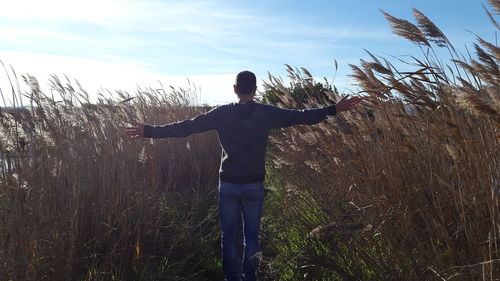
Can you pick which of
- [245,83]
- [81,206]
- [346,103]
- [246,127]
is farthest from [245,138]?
[81,206]

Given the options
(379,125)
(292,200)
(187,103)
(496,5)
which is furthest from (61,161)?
(187,103)

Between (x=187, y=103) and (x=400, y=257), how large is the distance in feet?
20.4

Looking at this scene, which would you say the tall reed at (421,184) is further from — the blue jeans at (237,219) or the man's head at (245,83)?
the man's head at (245,83)

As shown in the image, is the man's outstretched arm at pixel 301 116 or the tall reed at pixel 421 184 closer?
the tall reed at pixel 421 184

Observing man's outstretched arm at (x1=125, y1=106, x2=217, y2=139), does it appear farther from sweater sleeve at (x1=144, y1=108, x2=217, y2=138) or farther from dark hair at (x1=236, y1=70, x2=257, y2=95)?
dark hair at (x1=236, y1=70, x2=257, y2=95)

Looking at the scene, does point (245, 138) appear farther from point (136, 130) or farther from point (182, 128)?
point (136, 130)

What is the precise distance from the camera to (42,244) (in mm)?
3086

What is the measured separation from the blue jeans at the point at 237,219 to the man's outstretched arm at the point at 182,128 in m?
0.46

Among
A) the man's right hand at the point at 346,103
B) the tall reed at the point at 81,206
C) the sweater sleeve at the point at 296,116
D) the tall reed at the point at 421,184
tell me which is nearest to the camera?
the tall reed at the point at 421,184

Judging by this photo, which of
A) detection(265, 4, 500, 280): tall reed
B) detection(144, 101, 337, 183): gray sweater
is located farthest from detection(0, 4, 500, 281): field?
detection(144, 101, 337, 183): gray sweater

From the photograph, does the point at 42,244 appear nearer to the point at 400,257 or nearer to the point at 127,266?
the point at 127,266

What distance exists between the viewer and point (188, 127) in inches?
159

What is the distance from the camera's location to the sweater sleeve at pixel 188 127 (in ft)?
13.1

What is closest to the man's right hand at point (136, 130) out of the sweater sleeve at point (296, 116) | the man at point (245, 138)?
the man at point (245, 138)
